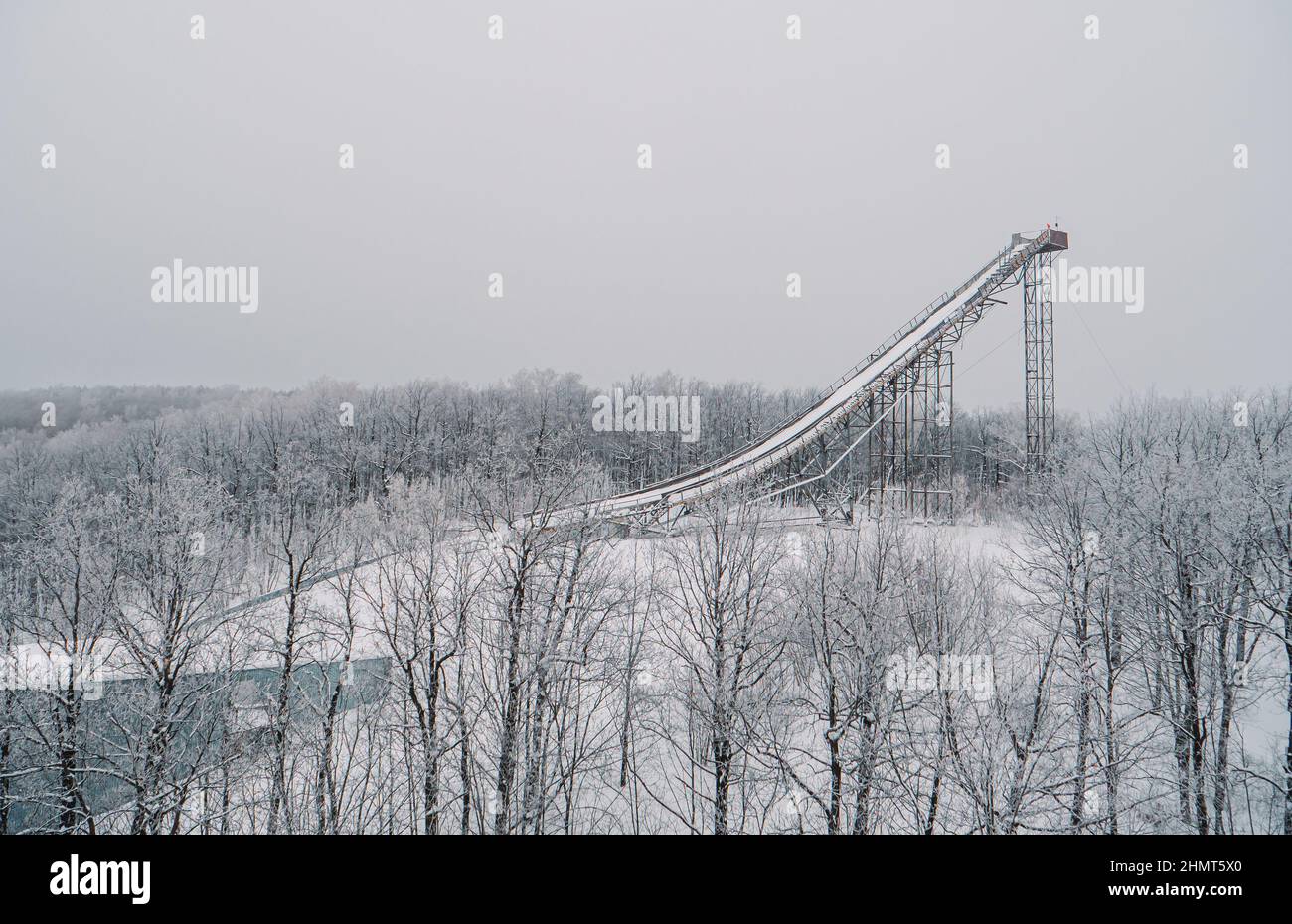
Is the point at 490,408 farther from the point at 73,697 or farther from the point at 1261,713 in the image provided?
the point at 1261,713

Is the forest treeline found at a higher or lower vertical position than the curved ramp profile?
lower

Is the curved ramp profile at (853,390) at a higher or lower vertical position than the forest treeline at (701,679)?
higher

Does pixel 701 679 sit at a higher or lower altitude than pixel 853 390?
lower

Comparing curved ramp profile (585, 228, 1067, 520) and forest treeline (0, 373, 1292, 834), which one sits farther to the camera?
curved ramp profile (585, 228, 1067, 520)

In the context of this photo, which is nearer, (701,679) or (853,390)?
(701,679)
